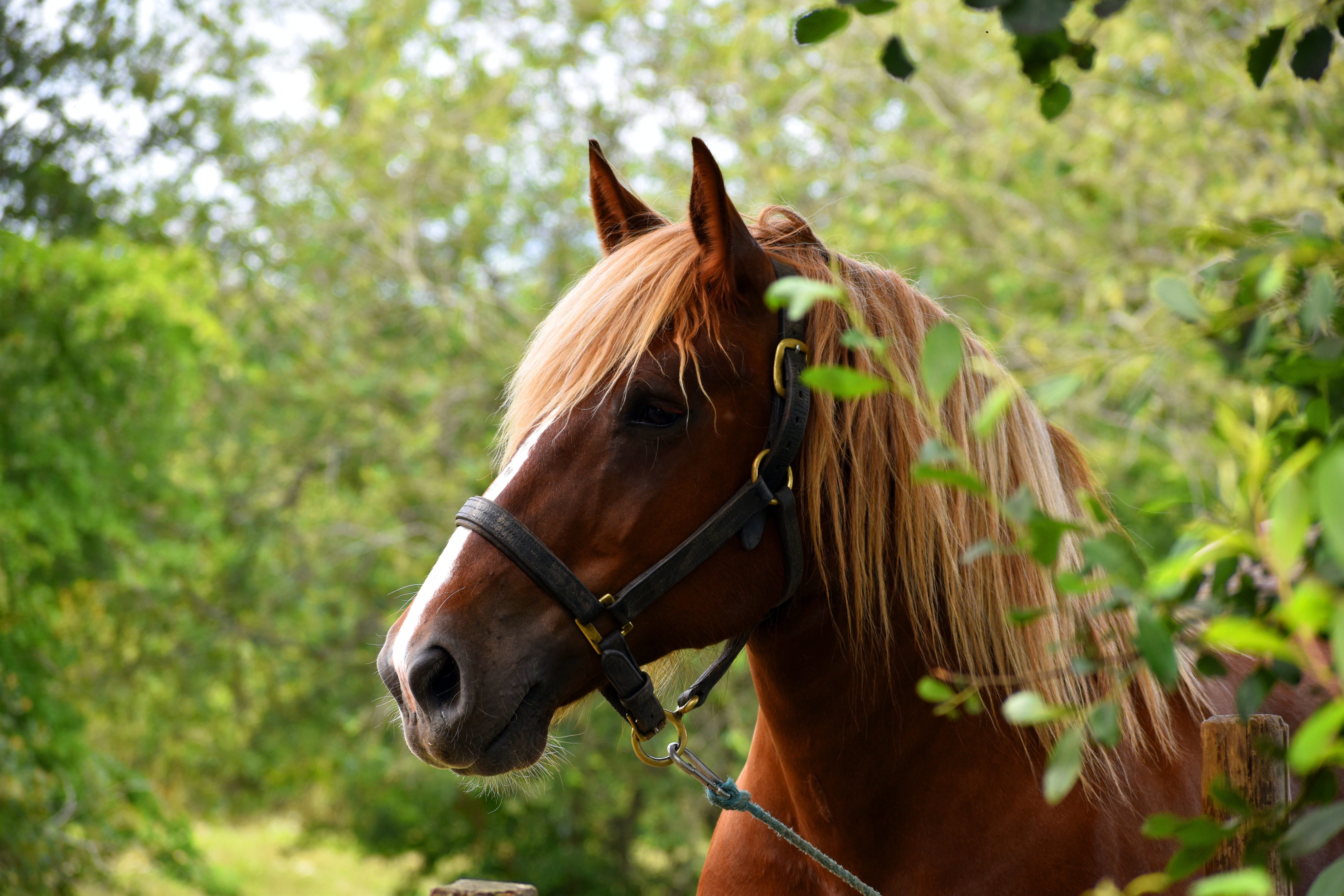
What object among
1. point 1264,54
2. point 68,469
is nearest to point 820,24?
point 1264,54

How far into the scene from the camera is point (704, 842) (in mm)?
6797

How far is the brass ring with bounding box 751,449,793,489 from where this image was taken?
59.7 inches

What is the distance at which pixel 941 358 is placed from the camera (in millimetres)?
699

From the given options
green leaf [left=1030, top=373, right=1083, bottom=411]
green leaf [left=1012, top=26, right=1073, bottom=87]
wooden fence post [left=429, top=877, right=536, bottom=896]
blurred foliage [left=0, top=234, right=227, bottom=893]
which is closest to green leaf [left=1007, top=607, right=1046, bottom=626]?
green leaf [left=1030, top=373, right=1083, bottom=411]

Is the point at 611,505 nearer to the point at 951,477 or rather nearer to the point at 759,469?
the point at 759,469

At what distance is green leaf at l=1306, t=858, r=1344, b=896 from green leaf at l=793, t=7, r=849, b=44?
2.53 feet

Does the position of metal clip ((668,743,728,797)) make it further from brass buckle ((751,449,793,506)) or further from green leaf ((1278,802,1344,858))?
green leaf ((1278,802,1344,858))

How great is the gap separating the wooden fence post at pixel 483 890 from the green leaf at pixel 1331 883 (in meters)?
1.37

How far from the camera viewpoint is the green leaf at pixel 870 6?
0.86 meters

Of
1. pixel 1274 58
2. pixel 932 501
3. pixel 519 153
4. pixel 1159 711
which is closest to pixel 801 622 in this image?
pixel 932 501

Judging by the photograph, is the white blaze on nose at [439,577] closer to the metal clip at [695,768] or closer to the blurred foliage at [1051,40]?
the metal clip at [695,768]

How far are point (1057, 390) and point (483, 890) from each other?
155cm

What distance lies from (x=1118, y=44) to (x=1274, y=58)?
4.96m

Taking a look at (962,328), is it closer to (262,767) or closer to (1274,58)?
(1274,58)
